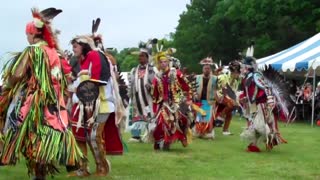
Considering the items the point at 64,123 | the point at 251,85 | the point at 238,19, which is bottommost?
the point at 64,123

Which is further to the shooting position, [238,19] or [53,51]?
[238,19]

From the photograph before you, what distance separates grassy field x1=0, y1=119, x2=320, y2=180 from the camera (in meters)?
7.13

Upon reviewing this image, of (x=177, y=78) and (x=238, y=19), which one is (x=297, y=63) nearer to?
(x=177, y=78)

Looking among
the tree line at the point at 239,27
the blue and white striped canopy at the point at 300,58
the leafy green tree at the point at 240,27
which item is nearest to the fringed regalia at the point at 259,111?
the blue and white striped canopy at the point at 300,58

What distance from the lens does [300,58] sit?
17.4 metres

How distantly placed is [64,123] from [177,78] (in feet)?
13.0

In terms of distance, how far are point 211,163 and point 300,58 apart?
9876mm

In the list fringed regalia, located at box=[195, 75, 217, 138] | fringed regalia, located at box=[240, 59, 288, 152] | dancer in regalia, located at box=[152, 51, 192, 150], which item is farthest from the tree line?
dancer in regalia, located at box=[152, 51, 192, 150]

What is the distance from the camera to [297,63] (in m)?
16.8

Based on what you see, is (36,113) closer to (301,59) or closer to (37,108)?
(37,108)

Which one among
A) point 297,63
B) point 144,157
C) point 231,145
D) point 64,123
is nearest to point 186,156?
point 144,157

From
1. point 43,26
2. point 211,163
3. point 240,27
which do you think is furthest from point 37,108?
point 240,27

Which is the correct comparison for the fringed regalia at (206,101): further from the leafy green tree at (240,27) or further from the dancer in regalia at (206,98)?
the leafy green tree at (240,27)

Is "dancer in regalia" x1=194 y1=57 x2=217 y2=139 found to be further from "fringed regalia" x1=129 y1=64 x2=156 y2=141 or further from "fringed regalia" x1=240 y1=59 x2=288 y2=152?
"fringed regalia" x1=240 y1=59 x2=288 y2=152
